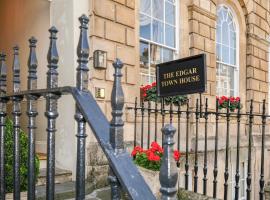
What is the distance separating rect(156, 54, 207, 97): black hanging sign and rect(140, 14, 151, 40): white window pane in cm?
240

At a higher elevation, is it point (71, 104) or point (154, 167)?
point (71, 104)

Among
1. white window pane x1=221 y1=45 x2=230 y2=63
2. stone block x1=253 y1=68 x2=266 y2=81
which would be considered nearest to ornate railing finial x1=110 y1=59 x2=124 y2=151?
white window pane x1=221 y1=45 x2=230 y2=63

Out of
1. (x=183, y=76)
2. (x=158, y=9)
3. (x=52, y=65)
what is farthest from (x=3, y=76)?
(x=158, y=9)

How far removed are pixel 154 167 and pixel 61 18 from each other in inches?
105

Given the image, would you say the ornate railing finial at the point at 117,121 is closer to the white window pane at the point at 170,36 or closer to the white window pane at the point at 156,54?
the white window pane at the point at 156,54

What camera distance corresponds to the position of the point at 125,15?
19.3 feet

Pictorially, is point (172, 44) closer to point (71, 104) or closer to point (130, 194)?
point (71, 104)

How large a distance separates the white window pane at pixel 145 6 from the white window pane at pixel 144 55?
0.66 metres

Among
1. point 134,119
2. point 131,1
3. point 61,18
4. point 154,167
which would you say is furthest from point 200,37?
point 154,167

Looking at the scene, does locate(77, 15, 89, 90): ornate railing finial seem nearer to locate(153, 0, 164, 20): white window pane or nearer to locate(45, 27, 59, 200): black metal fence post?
locate(45, 27, 59, 200): black metal fence post

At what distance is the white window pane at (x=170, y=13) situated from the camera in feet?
24.5

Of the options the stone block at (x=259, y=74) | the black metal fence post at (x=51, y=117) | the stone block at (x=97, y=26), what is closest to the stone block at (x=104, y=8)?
the stone block at (x=97, y=26)

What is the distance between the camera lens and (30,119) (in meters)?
1.91

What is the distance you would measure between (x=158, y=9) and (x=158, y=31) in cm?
48
